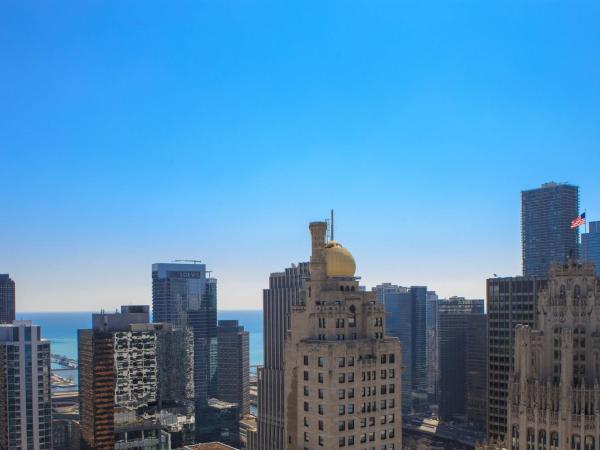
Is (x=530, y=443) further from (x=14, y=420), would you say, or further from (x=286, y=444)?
(x=14, y=420)

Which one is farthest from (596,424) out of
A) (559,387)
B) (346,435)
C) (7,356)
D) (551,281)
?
(7,356)

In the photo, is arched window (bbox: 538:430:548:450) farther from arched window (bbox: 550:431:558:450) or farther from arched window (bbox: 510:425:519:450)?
arched window (bbox: 510:425:519:450)

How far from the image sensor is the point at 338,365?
68.2 m

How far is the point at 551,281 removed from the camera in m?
86.8

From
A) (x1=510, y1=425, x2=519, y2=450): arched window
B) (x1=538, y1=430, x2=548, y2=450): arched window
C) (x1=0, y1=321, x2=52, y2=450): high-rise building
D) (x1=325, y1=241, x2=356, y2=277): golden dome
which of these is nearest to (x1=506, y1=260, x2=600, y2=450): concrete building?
(x1=538, y1=430, x2=548, y2=450): arched window

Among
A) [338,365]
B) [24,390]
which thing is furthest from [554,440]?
[24,390]

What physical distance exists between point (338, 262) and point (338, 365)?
483 inches

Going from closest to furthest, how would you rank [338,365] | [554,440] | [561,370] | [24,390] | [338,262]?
[338,365] < [338,262] < [554,440] < [561,370] < [24,390]

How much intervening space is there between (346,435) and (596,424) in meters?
33.4

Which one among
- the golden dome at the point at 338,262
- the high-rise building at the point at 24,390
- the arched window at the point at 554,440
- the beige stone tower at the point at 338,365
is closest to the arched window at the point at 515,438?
the arched window at the point at 554,440

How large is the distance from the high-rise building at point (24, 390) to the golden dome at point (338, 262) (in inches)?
6136

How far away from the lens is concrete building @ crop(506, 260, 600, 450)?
254ft

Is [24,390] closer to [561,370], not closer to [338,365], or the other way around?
[338,365]

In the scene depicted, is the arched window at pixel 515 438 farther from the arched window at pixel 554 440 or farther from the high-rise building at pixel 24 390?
the high-rise building at pixel 24 390
